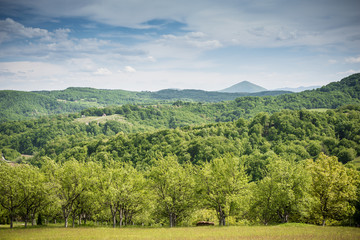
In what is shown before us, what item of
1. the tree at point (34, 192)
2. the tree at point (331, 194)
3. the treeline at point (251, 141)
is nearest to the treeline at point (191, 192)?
the tree at point (331, 194)

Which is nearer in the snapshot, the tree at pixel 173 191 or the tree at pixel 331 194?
the tree at pixel 331 194

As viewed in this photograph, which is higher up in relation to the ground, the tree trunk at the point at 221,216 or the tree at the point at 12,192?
the tree at the point at 12,192

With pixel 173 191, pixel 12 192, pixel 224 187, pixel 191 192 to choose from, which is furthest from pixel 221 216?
pixel 12 192

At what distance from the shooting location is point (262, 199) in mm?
46312

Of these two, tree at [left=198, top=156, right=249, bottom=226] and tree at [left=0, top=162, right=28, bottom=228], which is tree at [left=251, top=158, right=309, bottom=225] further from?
tree at [left=0, top=162, right=28, bottom=228]

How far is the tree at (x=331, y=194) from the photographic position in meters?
41.7

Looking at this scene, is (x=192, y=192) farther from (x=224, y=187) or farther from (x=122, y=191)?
(x=122, y=191)

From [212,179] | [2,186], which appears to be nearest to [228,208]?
[212,179]

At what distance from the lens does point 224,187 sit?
42625mm

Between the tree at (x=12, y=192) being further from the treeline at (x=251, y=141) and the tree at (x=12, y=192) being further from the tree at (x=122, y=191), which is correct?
the treeline at (x=251, y=141)

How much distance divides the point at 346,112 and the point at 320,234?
183 meters

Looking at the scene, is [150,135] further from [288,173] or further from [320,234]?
[320,234]

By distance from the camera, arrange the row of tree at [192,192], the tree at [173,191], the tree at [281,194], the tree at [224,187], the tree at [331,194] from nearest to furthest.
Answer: the tree at [331,194]
the row of tree at [192,192]
the tree at [224,187]
the tree at [281,194]
the tree at [173,191]

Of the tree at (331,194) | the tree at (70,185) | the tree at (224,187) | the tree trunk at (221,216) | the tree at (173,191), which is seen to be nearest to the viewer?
the tree at (331,194)
